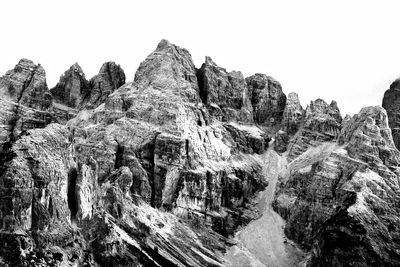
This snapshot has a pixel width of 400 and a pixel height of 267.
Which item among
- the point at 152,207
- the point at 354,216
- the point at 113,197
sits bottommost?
the point at 152,207

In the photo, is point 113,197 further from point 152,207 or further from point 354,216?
point 354,216

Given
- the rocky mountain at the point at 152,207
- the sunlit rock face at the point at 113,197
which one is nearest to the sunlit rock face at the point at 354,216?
the rocky mountain at the point at 152,207

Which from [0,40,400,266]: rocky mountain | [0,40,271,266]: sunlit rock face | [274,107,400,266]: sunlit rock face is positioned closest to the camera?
[0,40,271,266]: sunlit rock face

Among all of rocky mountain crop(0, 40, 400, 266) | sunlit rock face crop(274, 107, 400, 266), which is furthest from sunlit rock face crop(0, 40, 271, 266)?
sunlit rock face crop(274, 107, 400, 266)

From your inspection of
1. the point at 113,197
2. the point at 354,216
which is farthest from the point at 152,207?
the point at 354,216

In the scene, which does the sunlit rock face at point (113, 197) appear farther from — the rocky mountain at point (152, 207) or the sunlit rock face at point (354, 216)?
the sunlit rock face at point (354, 216)

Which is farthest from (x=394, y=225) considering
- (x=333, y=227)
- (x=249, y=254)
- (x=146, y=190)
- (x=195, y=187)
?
(x=146, y=190)

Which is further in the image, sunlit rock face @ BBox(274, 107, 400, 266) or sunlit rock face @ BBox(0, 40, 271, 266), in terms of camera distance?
sunlit rock face @ BBox(274, 107, 400, 266)

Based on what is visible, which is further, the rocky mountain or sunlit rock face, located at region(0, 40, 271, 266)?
the rocky mountain

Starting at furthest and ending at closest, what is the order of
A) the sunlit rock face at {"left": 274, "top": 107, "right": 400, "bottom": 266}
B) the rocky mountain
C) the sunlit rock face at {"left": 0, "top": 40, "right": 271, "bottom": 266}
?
the sunlit rock face at {"left": 274, "top": 107, "right": 400, "bottom": 266} → the rocky mountain → the sunlit rock face at {"left": 0, "top": 40, "right": 271, "bottom": 266}

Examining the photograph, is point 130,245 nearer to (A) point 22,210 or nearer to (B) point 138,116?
(A) point 22,210

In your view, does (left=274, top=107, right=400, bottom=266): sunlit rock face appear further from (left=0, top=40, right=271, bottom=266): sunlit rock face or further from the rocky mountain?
(left=0, top=40, right=271, bottom=266): sunlit rock face
